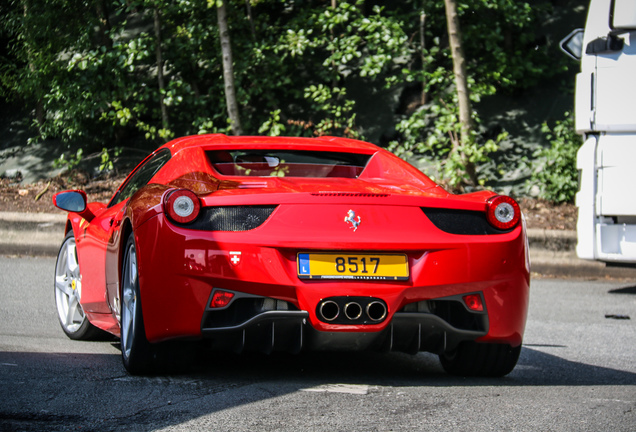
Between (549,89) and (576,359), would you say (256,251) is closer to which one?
(576,359)

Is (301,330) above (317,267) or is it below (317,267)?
below

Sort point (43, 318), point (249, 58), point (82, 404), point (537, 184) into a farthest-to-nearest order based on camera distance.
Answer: point (249, 58), point (537, 184), point (43, 318), point (82, 404)

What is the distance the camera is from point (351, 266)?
3.96 metres

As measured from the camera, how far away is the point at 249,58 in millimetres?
13539

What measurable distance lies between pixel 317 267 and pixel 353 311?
0.25 metres

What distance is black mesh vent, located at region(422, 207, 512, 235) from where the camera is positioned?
412 centimetres

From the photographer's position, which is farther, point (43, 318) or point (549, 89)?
point (549, 89)

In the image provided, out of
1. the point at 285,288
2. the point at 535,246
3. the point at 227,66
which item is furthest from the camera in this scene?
the point at 227,66

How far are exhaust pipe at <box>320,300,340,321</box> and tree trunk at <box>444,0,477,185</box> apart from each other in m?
8.51

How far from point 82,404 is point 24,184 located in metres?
10.8

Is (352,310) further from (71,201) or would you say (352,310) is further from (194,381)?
(71,201)

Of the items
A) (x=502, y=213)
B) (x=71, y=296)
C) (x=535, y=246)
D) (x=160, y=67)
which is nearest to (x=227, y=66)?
(x=160, y=67)

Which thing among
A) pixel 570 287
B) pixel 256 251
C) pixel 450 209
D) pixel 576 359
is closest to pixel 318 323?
pixel 256 251

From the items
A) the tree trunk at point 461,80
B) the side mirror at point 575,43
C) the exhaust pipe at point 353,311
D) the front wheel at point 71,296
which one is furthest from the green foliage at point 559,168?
the exhaust pipe at point 353,311
